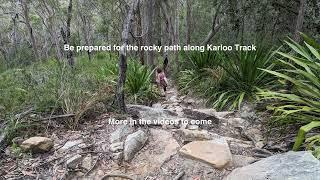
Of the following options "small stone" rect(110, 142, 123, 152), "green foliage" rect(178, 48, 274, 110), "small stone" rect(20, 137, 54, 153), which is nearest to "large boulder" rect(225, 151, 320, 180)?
"small stone" rect(110, 142, 123, 152)

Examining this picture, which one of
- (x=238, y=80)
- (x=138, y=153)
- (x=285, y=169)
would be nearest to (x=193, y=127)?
(x=138, y=153)

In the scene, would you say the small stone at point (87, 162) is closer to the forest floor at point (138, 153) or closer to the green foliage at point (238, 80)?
the forest floor at point (138, 153)

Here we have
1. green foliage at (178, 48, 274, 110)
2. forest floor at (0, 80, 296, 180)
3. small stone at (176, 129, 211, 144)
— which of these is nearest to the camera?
forest floor at (0, 80, 296, 180)

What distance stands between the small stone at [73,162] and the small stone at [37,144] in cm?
42

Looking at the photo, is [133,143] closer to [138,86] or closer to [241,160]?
[241,160]

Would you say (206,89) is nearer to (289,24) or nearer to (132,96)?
(132,96)

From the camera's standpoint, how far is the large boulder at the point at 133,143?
12.2 feet

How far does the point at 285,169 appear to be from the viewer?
8.79 feet

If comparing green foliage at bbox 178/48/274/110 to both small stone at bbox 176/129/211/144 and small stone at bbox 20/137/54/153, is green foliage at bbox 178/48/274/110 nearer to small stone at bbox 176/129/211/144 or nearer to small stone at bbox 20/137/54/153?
small stone at bbox 176/129/211/144

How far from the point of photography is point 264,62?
20.2 ft

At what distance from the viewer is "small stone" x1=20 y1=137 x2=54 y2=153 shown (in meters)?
3.67

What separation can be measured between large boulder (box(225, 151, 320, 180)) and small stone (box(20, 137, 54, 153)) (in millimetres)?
2066

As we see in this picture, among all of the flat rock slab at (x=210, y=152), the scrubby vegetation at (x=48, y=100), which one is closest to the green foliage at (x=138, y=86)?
the scrubby vegetation at (x=48, y=100)

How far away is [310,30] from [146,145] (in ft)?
22.6
